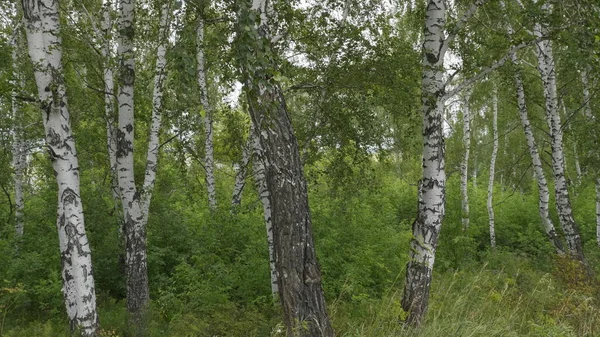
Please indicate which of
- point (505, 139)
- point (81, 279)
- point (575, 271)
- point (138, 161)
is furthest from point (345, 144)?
point (505, 139)

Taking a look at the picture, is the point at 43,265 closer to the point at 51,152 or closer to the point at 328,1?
the point at 51,152

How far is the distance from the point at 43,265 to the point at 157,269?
225 cm

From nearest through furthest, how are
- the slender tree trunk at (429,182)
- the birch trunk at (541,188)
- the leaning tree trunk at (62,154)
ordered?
the leaning tree trunk at (62,154) → the slender tree trunk at (429,182) → the birch trunk at (541,188)

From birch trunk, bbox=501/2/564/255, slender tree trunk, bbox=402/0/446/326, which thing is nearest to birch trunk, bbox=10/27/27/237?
slender tree trunk, bbox=402/0/446/326

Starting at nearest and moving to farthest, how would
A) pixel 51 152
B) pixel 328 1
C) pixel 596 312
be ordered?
pixel 51 152, pixel 596 312, pixel 328 1

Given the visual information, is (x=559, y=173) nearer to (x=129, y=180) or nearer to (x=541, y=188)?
(x=541, y=188)

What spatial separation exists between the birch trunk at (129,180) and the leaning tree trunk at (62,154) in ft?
4.72

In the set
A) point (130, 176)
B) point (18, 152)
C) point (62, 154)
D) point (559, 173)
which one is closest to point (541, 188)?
point (559, 173)

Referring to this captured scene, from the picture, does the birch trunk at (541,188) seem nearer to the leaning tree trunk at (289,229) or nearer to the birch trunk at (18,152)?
the leaning tree trunk at (289,229)

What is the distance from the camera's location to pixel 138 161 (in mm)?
14141

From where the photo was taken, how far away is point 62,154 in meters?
4.85

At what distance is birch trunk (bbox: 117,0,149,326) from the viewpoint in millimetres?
6555

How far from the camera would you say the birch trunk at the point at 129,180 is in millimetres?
6555

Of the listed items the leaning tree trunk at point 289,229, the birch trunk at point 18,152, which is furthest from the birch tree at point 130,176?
the birch trunk at point 18,152
